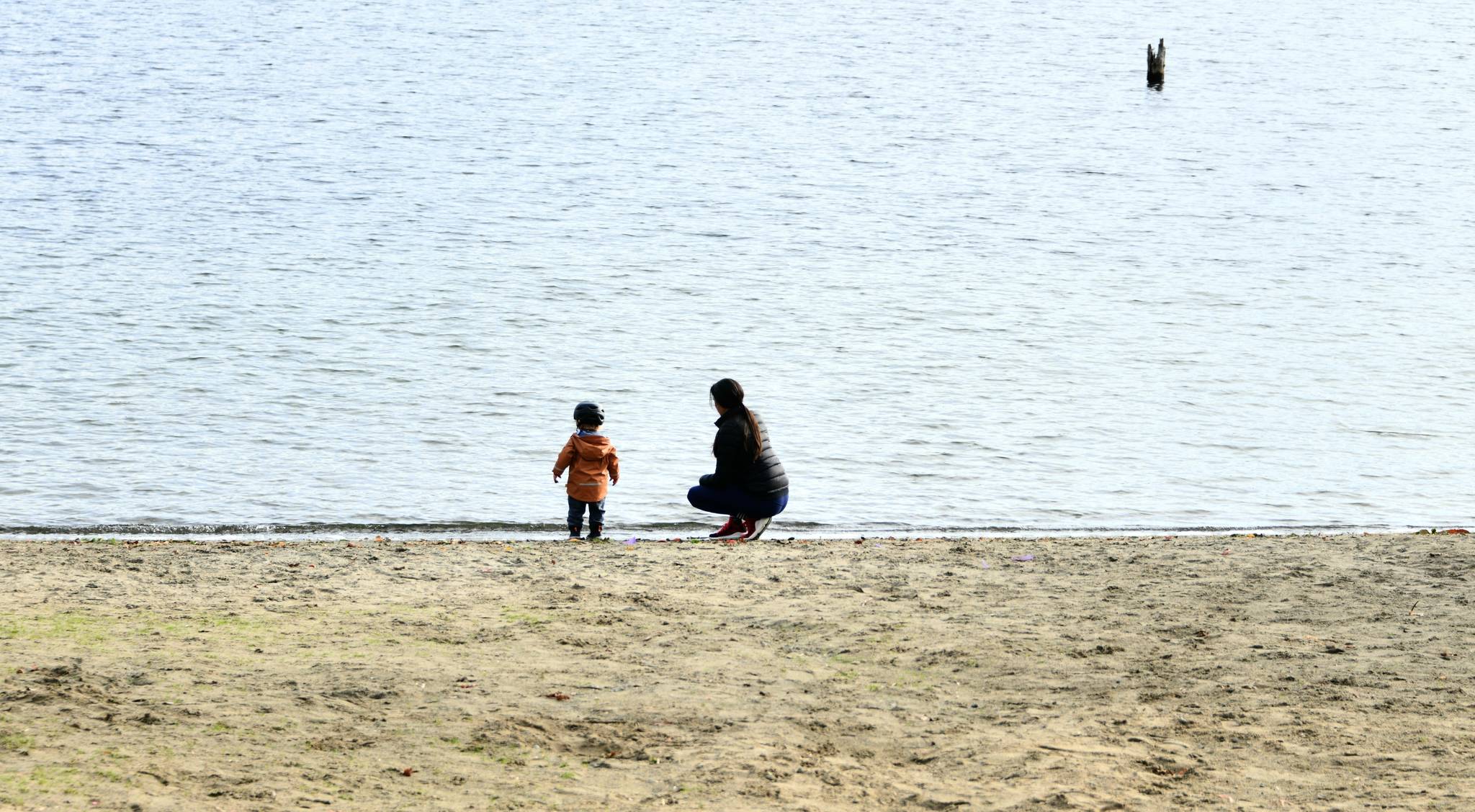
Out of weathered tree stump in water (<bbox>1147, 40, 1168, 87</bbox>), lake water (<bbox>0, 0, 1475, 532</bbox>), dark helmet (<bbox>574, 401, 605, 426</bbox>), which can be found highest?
weathered tree stump in water (<bbox>1147, 40, 1168, 87</bbox>)

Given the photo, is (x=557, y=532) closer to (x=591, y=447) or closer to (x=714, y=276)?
(x=591, y=447)

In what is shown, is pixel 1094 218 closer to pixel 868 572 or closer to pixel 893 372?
pixel 893 372

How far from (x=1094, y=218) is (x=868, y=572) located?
30.7 m

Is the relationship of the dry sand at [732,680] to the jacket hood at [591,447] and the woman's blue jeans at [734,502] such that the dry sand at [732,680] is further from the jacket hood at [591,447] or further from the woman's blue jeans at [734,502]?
the jacket hood at [591,447]

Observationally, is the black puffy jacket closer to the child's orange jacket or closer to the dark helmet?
the child's orange jacket

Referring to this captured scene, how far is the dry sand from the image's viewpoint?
274 inches

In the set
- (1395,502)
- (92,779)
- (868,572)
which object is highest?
(92,779)

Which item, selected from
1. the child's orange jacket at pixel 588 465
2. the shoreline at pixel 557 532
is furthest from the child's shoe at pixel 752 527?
the child's orange jacket at pixel 588 465

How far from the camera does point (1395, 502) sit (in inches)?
611

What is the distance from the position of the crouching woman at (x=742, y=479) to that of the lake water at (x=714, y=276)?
140 cm

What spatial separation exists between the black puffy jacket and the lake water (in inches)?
62.3

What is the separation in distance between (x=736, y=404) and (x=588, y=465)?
1.26 metres

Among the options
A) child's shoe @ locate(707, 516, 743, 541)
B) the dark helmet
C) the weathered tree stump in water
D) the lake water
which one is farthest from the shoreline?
the weathered tree stump in water

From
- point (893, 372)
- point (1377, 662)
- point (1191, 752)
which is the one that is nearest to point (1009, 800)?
point (1191, 752)
